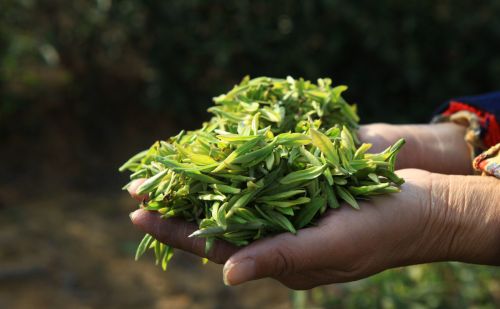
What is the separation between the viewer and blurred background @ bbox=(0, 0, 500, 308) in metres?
3.75

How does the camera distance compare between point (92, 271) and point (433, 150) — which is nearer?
point (433, 150)

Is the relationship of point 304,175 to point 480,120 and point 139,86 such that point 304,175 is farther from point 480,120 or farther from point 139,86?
point 139,86

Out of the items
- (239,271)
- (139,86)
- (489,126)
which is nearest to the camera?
(239,271)

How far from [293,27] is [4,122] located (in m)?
2.28

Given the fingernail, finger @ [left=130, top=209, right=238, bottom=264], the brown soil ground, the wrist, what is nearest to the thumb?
the fingernail

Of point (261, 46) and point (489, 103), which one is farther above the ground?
point (261, 46)

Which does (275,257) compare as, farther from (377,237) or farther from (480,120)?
(480,120)

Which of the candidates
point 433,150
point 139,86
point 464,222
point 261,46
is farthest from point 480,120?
point 139,86

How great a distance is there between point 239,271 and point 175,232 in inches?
9.9

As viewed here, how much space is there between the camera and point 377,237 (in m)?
1.58

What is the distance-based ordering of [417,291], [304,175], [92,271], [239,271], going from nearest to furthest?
[239,271]
[304,175]
[417,291]
[92,271]

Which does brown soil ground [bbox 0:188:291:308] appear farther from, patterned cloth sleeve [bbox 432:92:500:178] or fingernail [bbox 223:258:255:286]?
fingernail [bbox 223:258:255:286]

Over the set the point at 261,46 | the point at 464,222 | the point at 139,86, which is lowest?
the point at 464,222

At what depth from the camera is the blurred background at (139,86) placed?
Result: 3746 mm
